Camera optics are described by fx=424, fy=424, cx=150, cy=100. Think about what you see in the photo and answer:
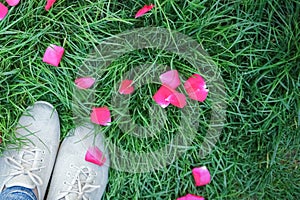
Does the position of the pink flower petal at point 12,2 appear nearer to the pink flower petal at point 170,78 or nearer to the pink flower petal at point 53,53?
the pink flower petal at point 53,53

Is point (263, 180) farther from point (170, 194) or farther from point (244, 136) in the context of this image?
point (170, 194)

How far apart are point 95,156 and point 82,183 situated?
95 millimetres

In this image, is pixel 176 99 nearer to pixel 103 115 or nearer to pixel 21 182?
pixel 103 115

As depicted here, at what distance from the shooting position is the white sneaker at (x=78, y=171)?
1.29 m

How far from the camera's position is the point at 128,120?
1249 millimetres

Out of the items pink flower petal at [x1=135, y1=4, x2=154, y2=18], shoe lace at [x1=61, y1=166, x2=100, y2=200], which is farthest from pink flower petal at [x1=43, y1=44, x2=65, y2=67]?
shoe lace at [x1=61, y1=166, x2=100, y2=200]

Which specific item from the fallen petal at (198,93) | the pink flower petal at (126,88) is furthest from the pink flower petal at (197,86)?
the pink flower petal at (126,88)

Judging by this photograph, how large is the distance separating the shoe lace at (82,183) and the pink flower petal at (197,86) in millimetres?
397

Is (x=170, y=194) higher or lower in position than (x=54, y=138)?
lower

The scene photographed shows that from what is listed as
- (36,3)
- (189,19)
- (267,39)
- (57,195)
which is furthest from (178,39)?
(57,195)

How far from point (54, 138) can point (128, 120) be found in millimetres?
253

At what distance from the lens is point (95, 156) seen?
4.25 ft

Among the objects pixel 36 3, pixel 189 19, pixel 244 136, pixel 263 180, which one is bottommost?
pixel 263 180

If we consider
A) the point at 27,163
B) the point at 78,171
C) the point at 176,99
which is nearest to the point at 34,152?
the point at 27,163
